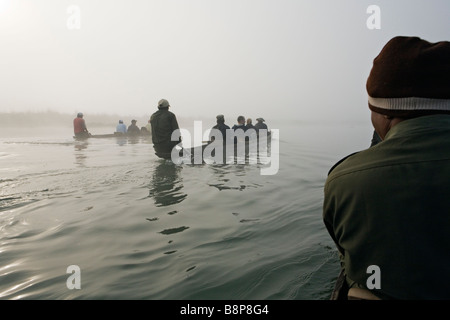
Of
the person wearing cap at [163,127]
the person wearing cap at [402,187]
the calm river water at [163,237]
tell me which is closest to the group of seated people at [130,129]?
the person wearing cap at [163,127]

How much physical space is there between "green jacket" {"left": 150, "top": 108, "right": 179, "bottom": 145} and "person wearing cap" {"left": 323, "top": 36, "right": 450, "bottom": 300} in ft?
27.8

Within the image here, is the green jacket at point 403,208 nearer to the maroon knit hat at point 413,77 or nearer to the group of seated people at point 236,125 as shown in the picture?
the maroon knit hat at point 413,77

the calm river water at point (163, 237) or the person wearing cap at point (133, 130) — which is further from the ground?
the person wearing cap at point (133, 130)

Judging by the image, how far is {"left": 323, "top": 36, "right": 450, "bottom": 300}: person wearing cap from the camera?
1.39 m

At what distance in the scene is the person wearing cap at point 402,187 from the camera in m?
1.39

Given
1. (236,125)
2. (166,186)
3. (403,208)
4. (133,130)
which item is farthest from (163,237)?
(133,130)

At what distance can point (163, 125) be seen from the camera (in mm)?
9906

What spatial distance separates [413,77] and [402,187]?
1.81 feet

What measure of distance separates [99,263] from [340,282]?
2.83 metres

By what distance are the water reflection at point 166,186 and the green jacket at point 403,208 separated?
4930 mm

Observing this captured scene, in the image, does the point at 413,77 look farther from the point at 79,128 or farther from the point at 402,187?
the point at 79,128

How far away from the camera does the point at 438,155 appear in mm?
1402

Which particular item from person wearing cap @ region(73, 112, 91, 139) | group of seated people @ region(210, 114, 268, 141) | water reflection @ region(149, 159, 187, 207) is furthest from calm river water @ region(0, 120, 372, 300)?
person wearing cap @ region(73, 112, 91, 139)

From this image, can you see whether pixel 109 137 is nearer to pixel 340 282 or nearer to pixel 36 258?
pixel 36 258
